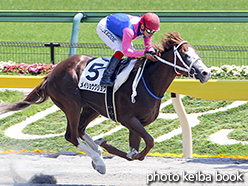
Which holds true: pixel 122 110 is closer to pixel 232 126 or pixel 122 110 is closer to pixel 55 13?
Result: pixel 232 126

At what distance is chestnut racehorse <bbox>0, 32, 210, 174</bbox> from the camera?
16.7 feet

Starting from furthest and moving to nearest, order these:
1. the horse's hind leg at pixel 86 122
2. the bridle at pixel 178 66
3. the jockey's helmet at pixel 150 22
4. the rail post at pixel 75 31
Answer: the rail post at pixel 75 31, the horse's hind leg at pixel 86 122, the jockey's helmet at pixel 150 22, the bridle at pixel 178 66

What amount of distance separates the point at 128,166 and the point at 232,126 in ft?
7.93

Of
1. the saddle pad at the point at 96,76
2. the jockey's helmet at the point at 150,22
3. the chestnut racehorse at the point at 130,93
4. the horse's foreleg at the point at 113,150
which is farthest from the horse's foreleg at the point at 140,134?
the jockey's helmet at the point at 150,22

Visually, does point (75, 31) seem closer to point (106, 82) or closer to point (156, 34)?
point (106, 82)

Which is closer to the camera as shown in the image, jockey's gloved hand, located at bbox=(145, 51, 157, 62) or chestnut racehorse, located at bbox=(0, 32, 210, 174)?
chestnut racehorse, located at bbox=(0, 32, 210, 174)

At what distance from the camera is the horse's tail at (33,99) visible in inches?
235

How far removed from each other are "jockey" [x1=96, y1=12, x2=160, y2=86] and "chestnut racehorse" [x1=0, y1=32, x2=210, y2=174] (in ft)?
0.52

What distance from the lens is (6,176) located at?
5816 mm

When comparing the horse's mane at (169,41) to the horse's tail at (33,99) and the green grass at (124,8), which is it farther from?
the green grass at (124,8)

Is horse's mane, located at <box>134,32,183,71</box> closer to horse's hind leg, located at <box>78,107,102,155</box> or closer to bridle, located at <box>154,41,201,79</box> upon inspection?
bridle, located at <box>154,41,201,79</box>

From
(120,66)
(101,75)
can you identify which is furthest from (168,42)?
(101,75)

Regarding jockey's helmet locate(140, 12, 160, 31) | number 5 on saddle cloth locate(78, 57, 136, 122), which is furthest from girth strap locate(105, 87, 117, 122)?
jockey's helmet locate(140, 12, 160, 31)

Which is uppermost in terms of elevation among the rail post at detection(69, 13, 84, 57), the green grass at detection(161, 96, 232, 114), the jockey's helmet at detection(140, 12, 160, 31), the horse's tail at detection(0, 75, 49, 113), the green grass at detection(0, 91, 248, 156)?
the jockey's helmet at detection(140, 12, 160, 31)
